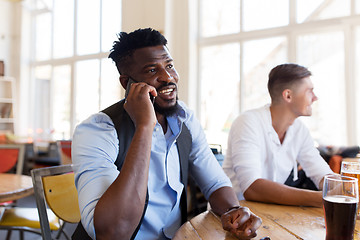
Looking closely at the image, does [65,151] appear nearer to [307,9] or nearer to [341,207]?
[307,9]

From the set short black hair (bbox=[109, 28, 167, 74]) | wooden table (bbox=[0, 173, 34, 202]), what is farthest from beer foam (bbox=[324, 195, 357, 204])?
wooden table (bbox=[0, 173, 34, 202])

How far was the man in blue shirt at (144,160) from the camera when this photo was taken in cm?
100

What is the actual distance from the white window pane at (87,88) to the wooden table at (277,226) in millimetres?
5652

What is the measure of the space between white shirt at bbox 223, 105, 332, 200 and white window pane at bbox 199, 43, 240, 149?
9.56 ft

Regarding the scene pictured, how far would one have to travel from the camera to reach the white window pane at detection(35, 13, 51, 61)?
7.27 m

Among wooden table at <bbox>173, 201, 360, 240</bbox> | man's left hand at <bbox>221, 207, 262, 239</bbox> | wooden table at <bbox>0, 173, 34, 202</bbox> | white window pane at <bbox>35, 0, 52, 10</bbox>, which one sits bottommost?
wooden table at <bbox>0, 173, 34, 202</bbox>

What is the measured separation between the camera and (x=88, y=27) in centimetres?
661

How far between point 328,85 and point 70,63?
505 centimetres

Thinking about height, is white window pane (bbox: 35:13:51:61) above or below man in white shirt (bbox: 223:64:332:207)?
above

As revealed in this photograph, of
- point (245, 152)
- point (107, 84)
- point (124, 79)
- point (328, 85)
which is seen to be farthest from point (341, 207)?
point (107, 84)

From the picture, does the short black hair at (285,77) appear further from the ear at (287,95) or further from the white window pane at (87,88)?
the white window pane at (87,88)

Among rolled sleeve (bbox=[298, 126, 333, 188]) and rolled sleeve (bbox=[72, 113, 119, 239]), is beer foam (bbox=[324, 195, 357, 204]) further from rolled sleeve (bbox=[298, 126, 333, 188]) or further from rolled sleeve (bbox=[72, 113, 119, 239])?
rolled sleeve (bbox=[298, 126, 333, 188])

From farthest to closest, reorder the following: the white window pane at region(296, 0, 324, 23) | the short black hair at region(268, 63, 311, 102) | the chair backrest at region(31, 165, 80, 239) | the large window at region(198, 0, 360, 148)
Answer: the white window pane at region(296, 0, 324, 23), the large window at region(198, 0, 360, 148), the short black hair at region(268, 63, 311, 102), the chair backrest at region(31, 165, 80, 239)

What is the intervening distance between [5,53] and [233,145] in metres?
7.28
